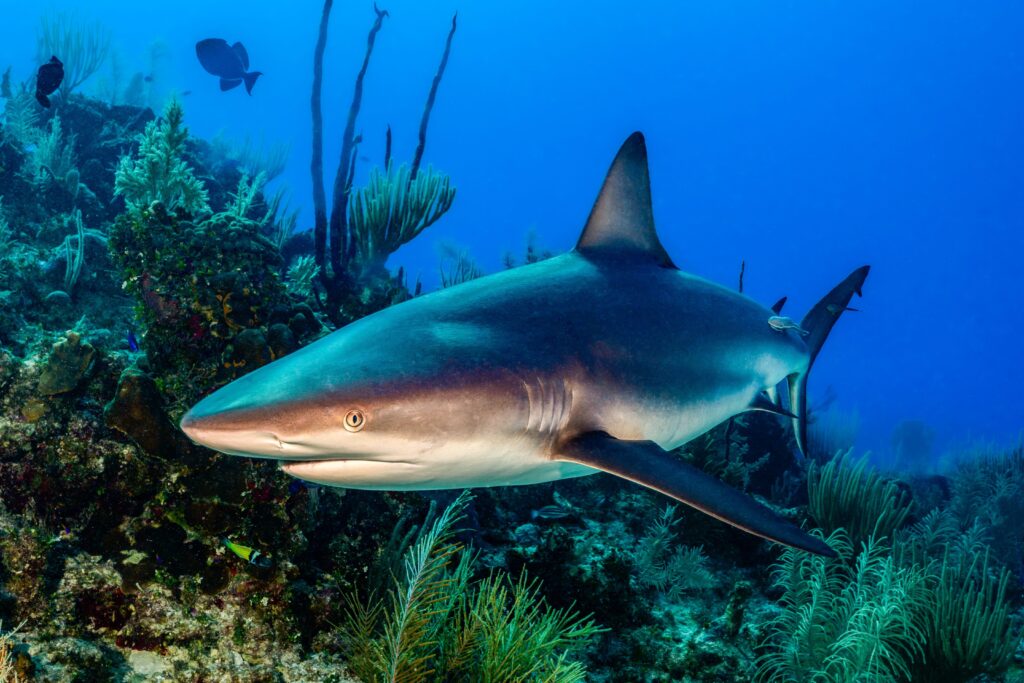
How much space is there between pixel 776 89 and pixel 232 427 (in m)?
204

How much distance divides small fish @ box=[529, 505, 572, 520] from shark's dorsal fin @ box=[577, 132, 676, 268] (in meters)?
2.62

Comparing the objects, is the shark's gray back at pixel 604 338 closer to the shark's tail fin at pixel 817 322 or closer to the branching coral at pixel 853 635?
the shark's tail fin at pixel 817 322

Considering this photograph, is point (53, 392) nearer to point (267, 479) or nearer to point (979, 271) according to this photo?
point (267, 479)

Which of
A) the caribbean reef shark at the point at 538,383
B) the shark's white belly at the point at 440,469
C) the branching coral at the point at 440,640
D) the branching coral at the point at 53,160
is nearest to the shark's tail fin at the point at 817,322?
the caribbean reef shark at the point at 538,383

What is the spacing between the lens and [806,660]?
403 centimetres

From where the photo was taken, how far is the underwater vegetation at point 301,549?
2.91 meters

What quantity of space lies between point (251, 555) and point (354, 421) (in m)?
1.64

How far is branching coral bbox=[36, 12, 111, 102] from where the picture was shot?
1467cm

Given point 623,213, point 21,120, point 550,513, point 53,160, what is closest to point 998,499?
point 550,513

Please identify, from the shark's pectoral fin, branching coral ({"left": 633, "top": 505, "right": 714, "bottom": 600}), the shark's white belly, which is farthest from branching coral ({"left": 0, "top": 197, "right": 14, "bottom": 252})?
branching coral ({"left": 633, "top": 505, "right": 714, "bottom": 600})

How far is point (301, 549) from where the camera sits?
333 centimetres

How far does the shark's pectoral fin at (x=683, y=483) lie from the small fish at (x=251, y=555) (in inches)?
69.6

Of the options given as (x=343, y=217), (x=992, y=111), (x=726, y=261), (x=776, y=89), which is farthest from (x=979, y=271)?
(x=343, y=217)

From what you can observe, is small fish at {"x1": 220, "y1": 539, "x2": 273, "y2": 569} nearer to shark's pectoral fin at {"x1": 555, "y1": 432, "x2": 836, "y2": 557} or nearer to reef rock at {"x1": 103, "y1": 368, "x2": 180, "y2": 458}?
reef rock at {"x1": 103, "y1": 368, "x2": 180, "y2": 458}
